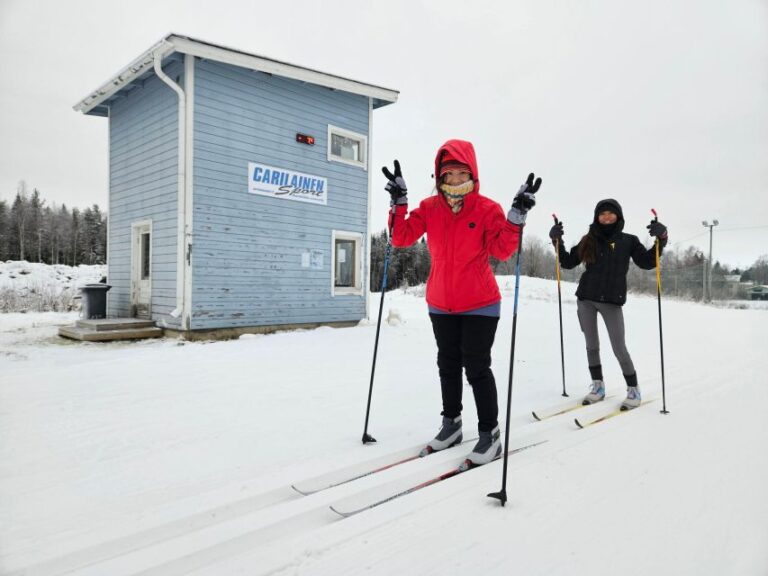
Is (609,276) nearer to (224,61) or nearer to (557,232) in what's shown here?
(557,232)

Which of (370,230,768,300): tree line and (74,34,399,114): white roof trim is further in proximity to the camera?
(370,230,768,300): tree line

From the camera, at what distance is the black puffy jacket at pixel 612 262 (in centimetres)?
409

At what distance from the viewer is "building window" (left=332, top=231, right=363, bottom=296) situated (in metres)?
9.98

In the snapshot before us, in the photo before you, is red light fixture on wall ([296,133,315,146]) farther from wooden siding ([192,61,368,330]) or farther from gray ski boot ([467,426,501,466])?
gray ski boot ([467,426,501,466])

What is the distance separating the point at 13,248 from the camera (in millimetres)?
44438

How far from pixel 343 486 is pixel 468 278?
55.1 inches

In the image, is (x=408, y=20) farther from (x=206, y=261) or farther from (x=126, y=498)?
(x=126, y=498)

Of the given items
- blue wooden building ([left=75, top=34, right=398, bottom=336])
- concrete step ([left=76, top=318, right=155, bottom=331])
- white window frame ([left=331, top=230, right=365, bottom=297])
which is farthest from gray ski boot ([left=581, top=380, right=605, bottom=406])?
concrete step ([left=76, top=318, right=155, bottom=331])

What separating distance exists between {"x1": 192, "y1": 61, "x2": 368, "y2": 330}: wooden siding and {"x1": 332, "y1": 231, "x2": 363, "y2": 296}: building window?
0.21 meters

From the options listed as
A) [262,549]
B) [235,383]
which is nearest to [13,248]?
[235,383]

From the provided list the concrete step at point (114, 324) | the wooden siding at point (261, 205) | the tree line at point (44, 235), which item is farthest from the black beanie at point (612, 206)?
the tree line at point (44, 235)

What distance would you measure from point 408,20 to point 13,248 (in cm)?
5367

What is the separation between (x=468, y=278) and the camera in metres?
2.72

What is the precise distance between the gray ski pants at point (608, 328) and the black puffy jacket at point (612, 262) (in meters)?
0.09
